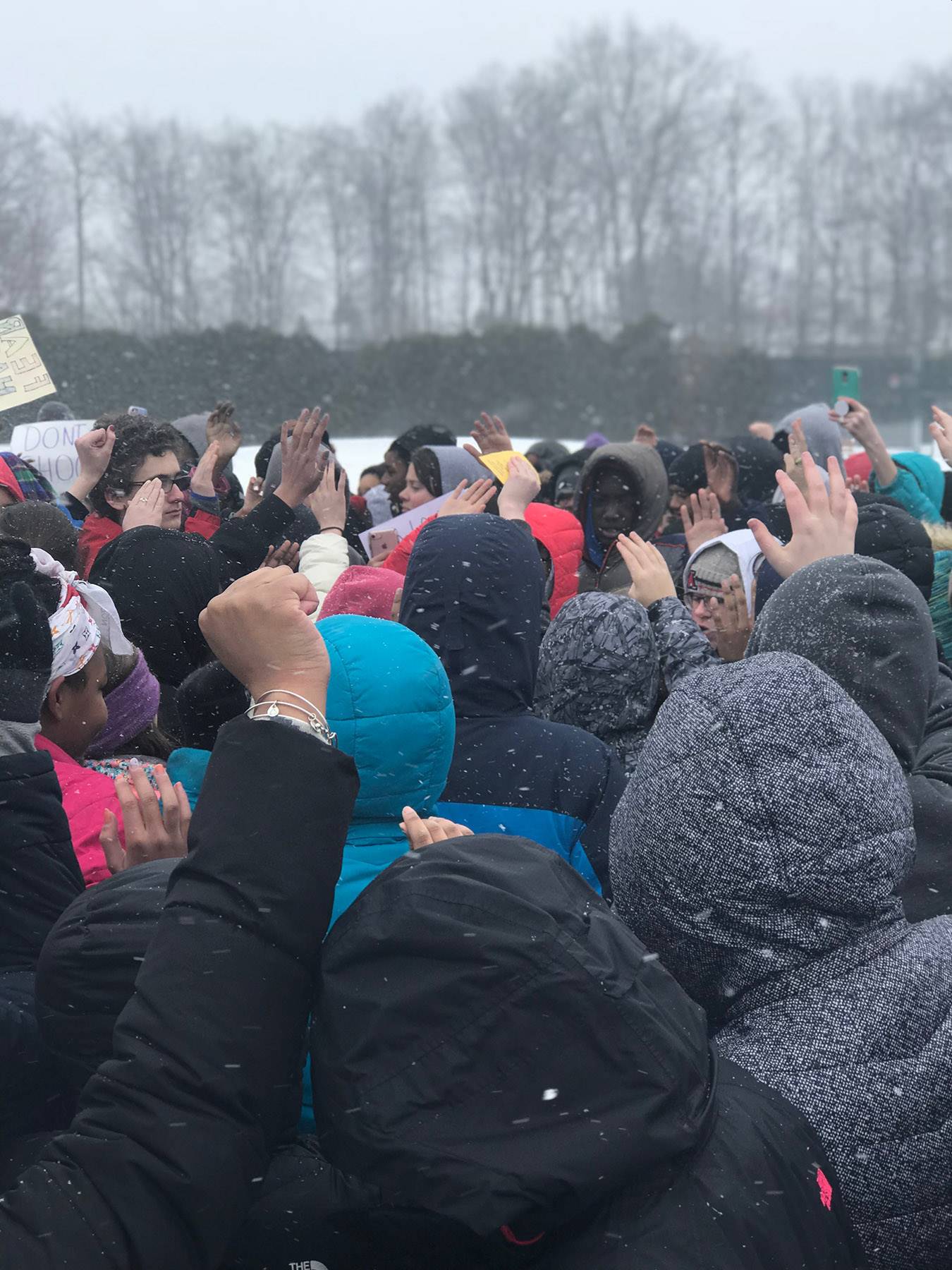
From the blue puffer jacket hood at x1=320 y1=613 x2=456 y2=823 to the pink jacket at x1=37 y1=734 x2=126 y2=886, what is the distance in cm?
59

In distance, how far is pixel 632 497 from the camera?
4.98 m

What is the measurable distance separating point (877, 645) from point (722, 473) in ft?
12.4

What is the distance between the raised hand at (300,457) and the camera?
3.91 meters

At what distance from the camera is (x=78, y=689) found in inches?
96.5

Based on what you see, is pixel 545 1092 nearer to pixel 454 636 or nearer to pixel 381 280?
pixel 454 636

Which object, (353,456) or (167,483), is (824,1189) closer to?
(167,483)

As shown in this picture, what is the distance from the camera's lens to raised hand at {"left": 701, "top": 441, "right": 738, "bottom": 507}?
5.74 meters

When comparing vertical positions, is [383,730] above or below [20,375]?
below

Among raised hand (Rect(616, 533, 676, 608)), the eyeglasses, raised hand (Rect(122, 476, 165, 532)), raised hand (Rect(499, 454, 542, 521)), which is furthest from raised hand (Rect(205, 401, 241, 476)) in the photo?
raised hand (Rect(616, 533, 676, 608))

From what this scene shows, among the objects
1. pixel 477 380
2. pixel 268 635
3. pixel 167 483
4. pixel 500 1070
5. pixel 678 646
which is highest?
pixel 268 635

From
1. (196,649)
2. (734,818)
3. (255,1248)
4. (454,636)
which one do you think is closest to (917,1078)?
(734,818)

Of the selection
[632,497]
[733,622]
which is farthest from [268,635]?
[632,497]

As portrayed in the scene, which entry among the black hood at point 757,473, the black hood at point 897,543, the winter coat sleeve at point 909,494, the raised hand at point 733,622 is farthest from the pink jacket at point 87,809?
the black hood at point 757,473

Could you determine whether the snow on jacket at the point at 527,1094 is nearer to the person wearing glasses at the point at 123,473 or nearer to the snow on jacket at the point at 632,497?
the person wearing glasses at the point at 123,473
